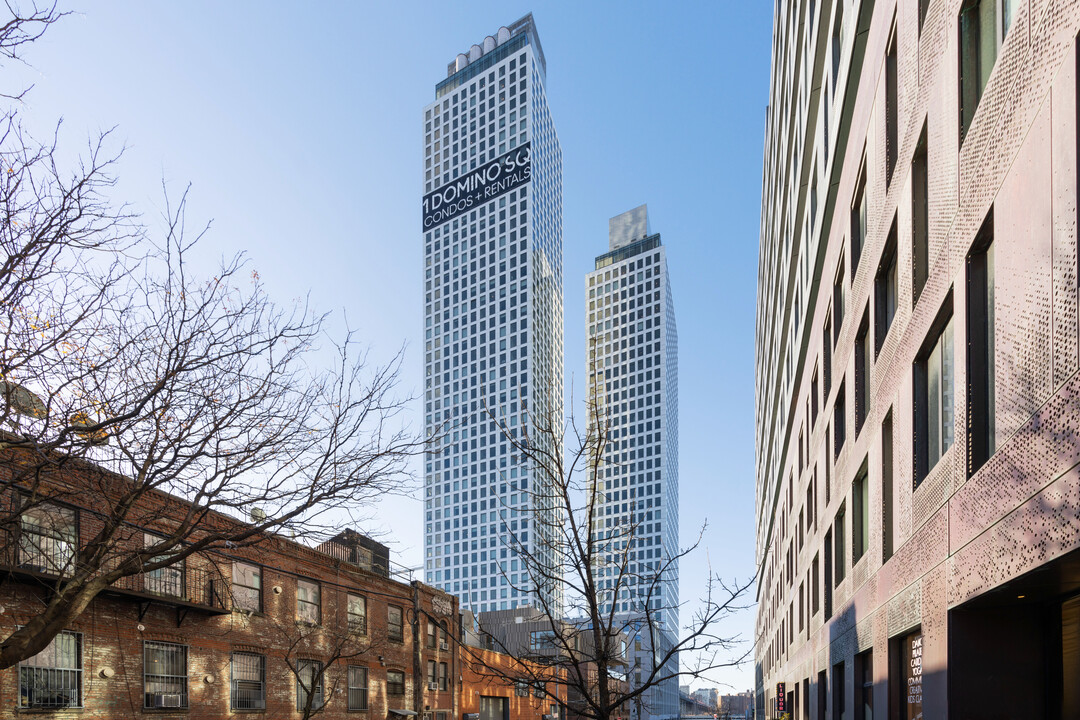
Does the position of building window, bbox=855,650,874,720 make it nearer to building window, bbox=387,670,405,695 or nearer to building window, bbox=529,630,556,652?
building window, bbox=529,630,556,652

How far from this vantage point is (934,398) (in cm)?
1158

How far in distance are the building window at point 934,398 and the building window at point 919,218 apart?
3.44 ft

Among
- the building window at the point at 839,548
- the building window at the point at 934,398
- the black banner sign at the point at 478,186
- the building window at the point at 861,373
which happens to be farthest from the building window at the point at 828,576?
the black banner sign at the point at 478,186

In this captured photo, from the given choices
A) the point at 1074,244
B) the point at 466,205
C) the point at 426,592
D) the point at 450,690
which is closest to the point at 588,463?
the point at 1074,244

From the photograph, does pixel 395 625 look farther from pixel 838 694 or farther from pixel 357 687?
pixel 838 694

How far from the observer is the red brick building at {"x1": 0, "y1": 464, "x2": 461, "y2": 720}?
18578 millimetres

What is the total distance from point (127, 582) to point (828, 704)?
19.1 m

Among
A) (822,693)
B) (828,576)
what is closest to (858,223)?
(828,576)

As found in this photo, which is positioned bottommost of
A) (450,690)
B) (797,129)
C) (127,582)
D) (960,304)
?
(450,690)

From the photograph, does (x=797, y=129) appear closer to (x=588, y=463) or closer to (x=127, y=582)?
(x=588, y=463)

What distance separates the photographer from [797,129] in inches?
1198

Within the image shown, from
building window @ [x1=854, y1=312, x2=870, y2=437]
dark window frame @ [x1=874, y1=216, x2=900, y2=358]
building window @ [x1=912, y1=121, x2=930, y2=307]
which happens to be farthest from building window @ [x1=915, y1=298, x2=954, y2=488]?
building window @ [x1=854, y1=312, x2=870, y2=437]

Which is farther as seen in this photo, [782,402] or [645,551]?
[645,551]

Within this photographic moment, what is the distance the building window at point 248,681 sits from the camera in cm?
2689
